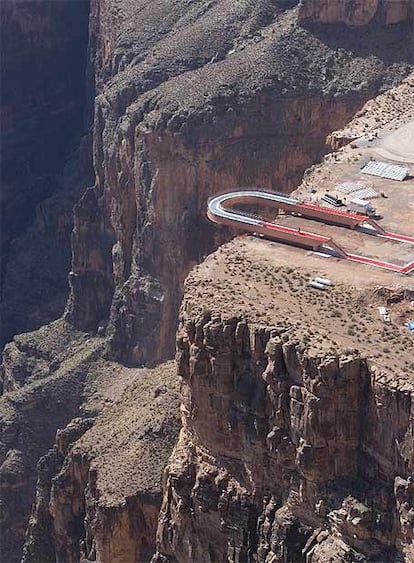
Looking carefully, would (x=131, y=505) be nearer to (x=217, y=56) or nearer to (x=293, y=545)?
(x=293, y=545)

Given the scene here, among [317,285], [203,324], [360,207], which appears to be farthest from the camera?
[360,207]

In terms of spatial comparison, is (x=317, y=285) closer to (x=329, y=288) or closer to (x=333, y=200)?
(x=329, y=288)

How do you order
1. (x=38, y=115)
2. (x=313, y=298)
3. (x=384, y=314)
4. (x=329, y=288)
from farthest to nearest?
(x=38, y=115), (x=329, y=288), (x=313, y=298), (x=384, y=314)

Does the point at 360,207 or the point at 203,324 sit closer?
the point at 203,324

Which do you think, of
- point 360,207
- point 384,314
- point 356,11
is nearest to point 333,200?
point 360,207

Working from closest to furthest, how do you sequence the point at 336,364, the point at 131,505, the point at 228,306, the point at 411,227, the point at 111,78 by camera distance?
the point at 336,364, the point at 228,306, the point at 411,227, the point at 131,505, the point at 111,78

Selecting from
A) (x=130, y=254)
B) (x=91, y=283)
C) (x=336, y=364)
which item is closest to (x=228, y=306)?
(x=336, y=364)

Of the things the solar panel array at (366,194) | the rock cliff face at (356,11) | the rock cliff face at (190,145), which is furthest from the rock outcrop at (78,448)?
the rock cliff face at (356,11)
